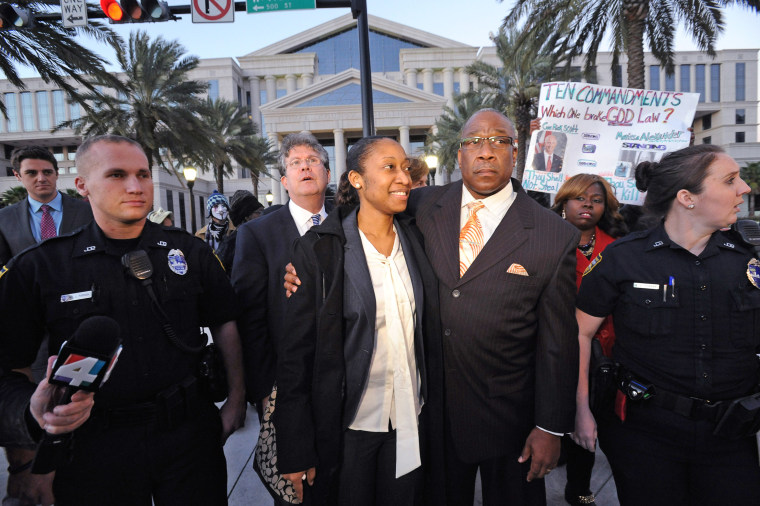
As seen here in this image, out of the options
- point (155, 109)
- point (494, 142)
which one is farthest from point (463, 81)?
point (494, 142)

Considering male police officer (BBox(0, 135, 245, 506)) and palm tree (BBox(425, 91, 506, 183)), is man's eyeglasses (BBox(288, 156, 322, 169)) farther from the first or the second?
palm tree (BBox(425, 91, 506, 183))

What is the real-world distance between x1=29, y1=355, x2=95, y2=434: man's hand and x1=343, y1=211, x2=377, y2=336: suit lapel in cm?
106

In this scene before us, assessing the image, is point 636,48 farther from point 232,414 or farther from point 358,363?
point 232,414

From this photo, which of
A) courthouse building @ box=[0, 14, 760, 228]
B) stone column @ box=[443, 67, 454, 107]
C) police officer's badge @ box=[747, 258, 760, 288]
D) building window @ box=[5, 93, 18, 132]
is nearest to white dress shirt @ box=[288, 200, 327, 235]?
police officer's badge @ box=[747, 258, 760, 288]

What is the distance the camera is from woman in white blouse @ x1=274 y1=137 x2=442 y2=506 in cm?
202

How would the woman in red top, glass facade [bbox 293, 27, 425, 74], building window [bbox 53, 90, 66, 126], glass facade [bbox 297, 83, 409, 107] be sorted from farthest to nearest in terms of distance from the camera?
glass facade [bbox 293, 27, 425, 74] < building window [bbox 53, 90, 66, 126] < glass facade [bbox 297, 83, 409, 107] < the woman in red top

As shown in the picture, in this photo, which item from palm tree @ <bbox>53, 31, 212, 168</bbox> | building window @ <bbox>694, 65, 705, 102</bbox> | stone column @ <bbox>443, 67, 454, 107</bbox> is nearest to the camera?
palm tree @ <bbox>53, 31, 212, 168</bbox>

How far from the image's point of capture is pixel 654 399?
2145 mm

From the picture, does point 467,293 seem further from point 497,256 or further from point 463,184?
point 463,184

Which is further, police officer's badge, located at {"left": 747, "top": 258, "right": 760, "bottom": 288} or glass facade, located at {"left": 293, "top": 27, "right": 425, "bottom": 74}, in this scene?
glass facade, located at {"left": 293, "top": 27, "right": 425, "bottom": 74}

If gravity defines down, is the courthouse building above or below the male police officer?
above

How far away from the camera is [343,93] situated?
45562 millimetres

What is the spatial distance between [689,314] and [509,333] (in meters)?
0.85

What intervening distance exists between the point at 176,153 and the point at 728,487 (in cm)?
2349
